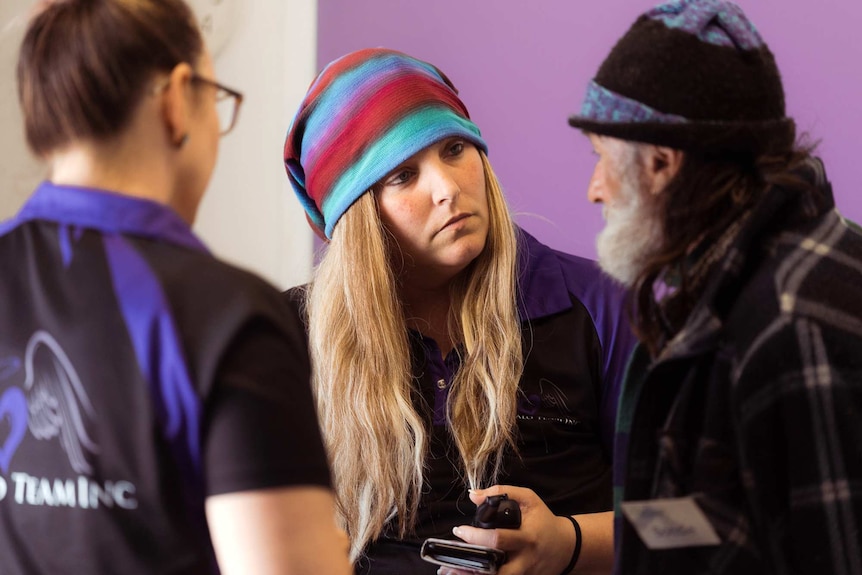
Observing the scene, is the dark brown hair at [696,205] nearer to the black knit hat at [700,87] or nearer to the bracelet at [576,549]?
the black knit hat at [700,87]

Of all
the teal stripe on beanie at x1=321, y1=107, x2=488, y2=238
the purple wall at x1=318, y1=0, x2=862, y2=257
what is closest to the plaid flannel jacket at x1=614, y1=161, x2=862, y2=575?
the teal stripe on beanie at x1=321, y1=107, x2=488, y2=238

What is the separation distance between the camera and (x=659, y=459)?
A: 1159 mm

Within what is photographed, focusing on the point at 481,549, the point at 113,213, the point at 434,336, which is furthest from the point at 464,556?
the point at 113,213

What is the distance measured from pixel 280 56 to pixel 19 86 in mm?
1963

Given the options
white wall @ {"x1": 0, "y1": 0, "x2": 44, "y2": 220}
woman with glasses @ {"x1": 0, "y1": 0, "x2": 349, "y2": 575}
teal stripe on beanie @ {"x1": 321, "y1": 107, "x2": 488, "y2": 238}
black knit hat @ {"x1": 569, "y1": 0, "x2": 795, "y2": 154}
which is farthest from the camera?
white wall @ {"x1": 0, "y1": 0, "x2": 44, "y2": 220}

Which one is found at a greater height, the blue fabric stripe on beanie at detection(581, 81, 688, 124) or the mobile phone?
the blue fabric stripe on beanie at detection(581, 81, 688, 124)

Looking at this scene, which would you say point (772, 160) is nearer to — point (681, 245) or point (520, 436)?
point (681, 245)

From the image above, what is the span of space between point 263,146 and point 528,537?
66.8 inches

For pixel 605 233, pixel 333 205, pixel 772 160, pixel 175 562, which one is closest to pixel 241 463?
→ pixel 175 562

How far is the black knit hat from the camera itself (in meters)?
1.14

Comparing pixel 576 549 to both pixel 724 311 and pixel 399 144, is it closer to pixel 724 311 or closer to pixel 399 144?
pixel 724 311

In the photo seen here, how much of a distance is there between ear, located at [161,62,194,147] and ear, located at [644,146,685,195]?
1.85 feet

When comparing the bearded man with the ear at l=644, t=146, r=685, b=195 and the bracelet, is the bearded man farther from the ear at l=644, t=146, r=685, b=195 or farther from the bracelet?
the bracelet

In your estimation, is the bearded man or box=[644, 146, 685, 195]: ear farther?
box=[644, 146, 685, 195]: ear
